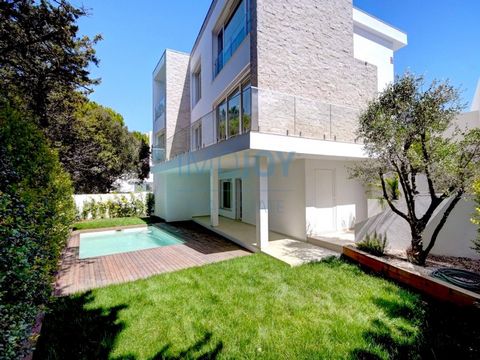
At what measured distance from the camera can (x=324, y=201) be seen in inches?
394

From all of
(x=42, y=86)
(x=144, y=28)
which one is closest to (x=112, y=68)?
(x=144, y=28)

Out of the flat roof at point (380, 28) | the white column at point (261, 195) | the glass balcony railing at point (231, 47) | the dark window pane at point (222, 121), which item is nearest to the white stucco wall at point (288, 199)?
the white column at point (261, 195)

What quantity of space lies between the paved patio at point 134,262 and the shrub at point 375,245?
3896mm

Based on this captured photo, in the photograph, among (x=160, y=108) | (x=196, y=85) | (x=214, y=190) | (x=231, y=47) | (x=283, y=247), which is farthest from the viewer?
(x=160, y=108)

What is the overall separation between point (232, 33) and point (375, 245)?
412 inches

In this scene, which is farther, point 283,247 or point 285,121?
point 283,247

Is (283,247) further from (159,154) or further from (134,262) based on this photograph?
(159,154)

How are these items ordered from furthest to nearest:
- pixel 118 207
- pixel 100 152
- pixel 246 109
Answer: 1. pixel 100 152
2. pixel 118 207
3. pixel 246 109

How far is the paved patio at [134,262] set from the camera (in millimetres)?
6289

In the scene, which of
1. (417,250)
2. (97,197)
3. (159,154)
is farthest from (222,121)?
(97,197)

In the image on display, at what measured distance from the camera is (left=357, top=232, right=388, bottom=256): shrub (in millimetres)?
6734

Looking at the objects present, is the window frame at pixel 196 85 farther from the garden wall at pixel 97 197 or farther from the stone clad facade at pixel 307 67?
the stone clad facade at pixel 307 67

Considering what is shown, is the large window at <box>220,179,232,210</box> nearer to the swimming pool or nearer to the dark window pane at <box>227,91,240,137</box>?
the swimming pool

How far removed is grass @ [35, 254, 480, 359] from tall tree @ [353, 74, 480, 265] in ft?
8.64
